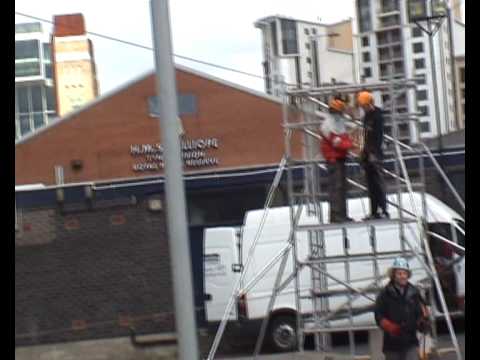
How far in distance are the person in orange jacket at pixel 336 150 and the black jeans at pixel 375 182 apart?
11.3 inches

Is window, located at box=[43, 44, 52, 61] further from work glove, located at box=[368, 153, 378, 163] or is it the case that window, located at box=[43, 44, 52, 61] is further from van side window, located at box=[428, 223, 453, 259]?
work glove, located at box=[368, 153, 378, 163]

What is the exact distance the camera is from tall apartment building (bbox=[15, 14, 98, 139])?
45.6 m

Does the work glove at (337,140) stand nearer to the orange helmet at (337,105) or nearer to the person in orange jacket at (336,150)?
the person in orange jacket at (336,150)

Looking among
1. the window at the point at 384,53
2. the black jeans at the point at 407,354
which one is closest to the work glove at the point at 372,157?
the black jeans at the point at 407,354

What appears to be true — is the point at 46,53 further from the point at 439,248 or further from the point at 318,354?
the point at 318,354

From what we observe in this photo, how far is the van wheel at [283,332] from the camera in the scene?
2042 centimetres

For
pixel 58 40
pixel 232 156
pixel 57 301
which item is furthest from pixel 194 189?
pixel 58 40

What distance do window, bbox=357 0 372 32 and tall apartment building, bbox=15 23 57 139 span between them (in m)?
29.2

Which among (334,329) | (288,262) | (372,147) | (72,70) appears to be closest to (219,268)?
(288,262)

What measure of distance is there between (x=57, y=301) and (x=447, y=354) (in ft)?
34.0

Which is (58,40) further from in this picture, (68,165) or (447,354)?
(447,354)

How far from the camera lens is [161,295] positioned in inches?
931

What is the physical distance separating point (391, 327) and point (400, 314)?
152mm

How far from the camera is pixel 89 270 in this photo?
23.9 m
